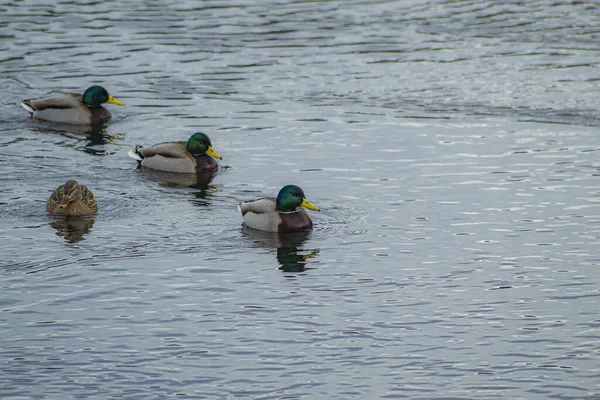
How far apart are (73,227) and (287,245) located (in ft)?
9.73

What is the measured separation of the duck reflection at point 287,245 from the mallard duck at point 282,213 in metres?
0.09

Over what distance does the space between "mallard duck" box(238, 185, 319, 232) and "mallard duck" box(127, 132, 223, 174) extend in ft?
10.8

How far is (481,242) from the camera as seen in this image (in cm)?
1477

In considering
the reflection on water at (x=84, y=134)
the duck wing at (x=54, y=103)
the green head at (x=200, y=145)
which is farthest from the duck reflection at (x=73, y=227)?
the duck wing at (x=54, y=103)

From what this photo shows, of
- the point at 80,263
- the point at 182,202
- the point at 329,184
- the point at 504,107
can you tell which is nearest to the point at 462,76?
the point at 504,107

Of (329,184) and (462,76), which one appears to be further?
(462,76)

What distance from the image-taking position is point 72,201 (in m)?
15.9

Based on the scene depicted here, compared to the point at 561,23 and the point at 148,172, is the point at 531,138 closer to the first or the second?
the point at 148,172

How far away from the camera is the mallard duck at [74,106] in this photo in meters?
22.4

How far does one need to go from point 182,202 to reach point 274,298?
4.60m

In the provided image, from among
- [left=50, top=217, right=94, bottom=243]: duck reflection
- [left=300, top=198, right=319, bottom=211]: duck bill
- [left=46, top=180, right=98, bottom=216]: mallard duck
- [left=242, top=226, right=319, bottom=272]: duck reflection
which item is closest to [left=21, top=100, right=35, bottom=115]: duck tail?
[left=46, top=180, right=98, bottom=216]: mallard duck

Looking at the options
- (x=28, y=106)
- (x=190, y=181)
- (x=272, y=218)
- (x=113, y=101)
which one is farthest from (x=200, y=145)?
(x=28, y=106)

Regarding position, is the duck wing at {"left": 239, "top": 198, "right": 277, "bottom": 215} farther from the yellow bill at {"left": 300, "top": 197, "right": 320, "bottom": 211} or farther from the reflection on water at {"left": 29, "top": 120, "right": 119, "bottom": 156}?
the reflection on water at {"left": 29, "top": 120, "right": 119, "bottom": 156}

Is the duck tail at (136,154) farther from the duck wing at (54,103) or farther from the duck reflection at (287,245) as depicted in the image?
the duck reflection at (287,245)
